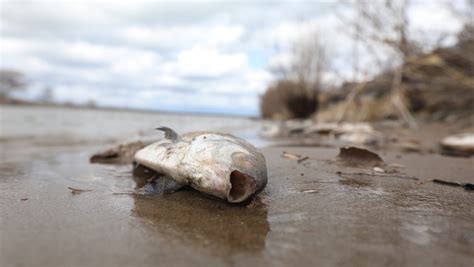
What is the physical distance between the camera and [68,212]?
1.65 m

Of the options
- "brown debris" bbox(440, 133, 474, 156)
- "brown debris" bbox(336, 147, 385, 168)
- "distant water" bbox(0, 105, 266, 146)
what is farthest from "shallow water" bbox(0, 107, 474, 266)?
"distant water" bbox(0, 105, 266, 146)

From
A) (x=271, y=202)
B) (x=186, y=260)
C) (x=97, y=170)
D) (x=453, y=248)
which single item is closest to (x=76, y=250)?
(x=186, y=260)

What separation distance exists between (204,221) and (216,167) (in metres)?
0.31

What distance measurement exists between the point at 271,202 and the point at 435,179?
1.37 metres

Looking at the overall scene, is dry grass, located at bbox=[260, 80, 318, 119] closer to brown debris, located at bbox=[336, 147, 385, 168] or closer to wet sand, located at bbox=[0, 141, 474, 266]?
brown debris, located at bbox=[336, 147, 385, 168]

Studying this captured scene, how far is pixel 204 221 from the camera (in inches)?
60.1

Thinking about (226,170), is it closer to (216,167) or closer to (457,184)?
(216,167)

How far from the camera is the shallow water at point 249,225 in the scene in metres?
1.14

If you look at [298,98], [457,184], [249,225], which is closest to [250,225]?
[249,225]

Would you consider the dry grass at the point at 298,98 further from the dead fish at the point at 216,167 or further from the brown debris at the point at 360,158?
the dead fish at the point at 216,167

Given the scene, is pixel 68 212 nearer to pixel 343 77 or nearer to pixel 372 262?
pixel 372 262

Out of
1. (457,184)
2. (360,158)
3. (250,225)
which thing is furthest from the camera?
(360,158)

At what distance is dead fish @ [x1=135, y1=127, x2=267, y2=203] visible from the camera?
1.69 meters

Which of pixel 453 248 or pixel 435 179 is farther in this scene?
pixel 435 179
